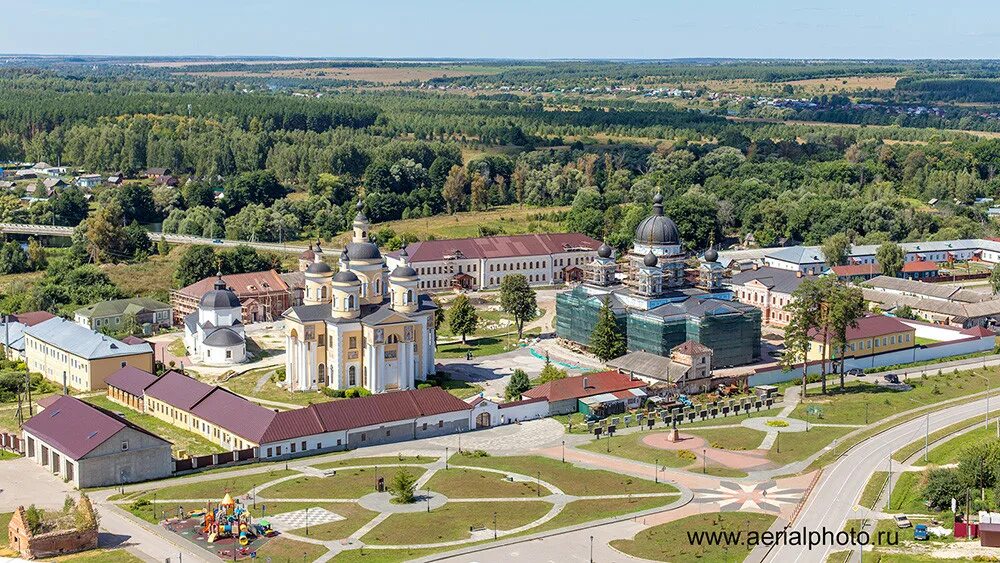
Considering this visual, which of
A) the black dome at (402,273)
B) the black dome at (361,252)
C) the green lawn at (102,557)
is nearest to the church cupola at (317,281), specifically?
the black dome at (361,252)

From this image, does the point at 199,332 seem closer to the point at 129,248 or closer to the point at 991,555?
the point at 129,248

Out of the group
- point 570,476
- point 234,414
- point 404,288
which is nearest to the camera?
point 570,476

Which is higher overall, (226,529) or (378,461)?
(226,529)

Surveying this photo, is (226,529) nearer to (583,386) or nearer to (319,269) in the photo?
(583,386)

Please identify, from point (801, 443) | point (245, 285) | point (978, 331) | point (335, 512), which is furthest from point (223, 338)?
point (978, 331)

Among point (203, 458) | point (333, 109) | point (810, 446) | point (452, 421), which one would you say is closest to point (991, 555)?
point (810, 446)

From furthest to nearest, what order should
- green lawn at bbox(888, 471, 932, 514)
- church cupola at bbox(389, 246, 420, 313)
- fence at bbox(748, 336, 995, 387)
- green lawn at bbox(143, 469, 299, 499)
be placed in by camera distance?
fence at bbox(748, 336, 995, 387)
church cupola at bbox(389, 246, 420, 313)
green lawn at bbox(143, 469, 299, 499)
green lawn at bbox(888, 471, 932, 514)

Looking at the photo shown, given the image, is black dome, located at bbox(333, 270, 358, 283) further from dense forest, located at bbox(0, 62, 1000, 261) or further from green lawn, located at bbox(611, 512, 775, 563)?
dense forest, located at bbox(0, 62, 1000, 261)

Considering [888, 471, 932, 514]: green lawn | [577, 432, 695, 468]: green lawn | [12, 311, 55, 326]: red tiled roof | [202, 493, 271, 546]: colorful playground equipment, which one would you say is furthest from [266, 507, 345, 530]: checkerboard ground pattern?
[12, 311, 55, 326]: red tiled roof
